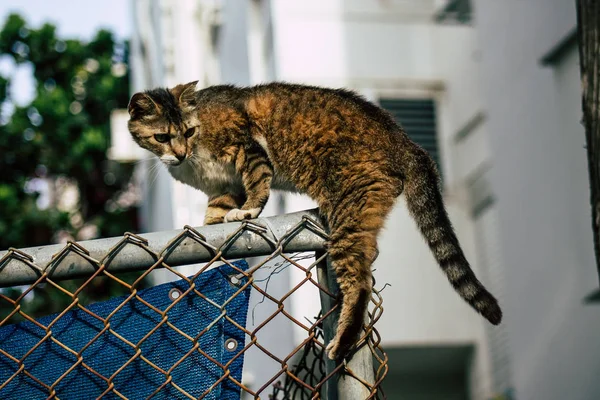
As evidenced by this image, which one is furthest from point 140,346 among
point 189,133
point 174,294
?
point 189,133

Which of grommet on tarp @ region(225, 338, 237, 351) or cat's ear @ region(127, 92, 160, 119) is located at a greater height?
cat's ear @ region(127, 92, 160, 119)

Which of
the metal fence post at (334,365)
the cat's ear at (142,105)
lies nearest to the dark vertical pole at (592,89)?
the metal fence post at (334,365)

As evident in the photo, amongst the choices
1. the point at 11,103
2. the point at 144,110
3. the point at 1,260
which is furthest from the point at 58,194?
the point at 1,260

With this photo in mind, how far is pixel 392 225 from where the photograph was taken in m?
9.79

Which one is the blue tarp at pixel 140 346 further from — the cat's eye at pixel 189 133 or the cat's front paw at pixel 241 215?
the cat's eye at pixel 189 133

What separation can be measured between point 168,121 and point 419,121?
703cm

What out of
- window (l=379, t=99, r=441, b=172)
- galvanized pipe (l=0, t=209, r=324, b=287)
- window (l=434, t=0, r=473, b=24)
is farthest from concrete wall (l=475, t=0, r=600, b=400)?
galvanized pipe (l=0, t=209, r=324, b=287)

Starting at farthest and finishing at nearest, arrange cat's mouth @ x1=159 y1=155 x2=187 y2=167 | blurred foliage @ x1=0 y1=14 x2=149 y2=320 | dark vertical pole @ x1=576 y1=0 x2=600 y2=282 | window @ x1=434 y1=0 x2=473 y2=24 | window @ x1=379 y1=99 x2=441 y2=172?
blurred foliage @ x1=0 y1=14 x2=149 y2=320 < window @ x1=379 y1=99 x2=441 y2=172 < window @ x1=434 y1=0 x2=473 y2=24 < cat's mouth @ x1=159 y1=155 x2=187 y2=167 < dark vertical pole @ x1=576 y1=0 x2=600 y2=282

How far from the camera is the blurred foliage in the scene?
13617mm

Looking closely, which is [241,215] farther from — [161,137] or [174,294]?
[174,294]

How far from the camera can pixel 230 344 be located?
2.27 meters

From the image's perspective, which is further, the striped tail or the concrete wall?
the concrete wall

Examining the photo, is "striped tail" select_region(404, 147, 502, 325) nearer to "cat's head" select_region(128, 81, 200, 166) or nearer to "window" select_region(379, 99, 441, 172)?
"cat's head" select_region(128, 81, 200, 166)

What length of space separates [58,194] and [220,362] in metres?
13.3
